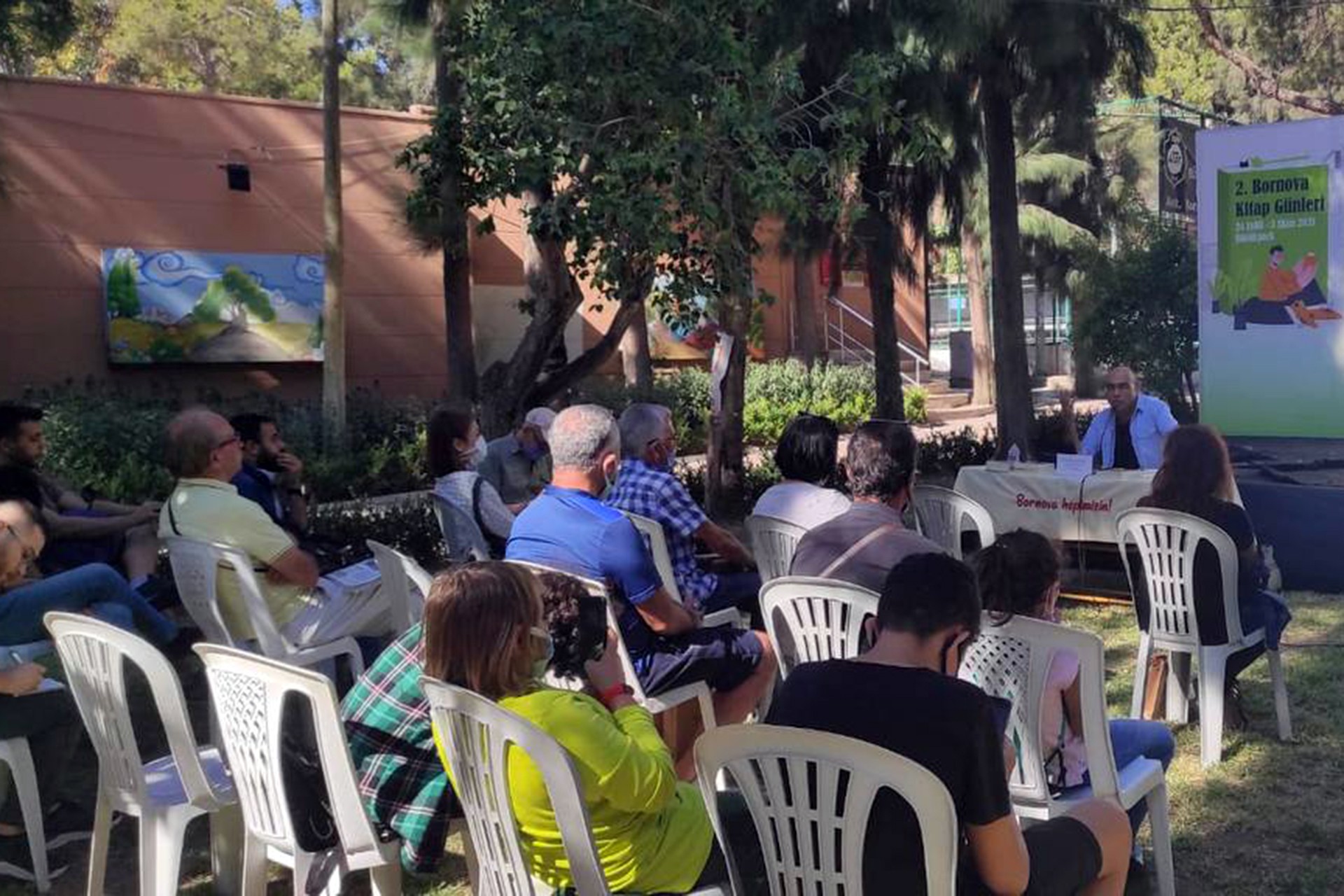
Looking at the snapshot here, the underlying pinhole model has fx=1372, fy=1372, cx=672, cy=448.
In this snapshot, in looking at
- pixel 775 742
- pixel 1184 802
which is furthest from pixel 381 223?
pixel 775 742

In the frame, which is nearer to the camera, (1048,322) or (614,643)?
(614,643)

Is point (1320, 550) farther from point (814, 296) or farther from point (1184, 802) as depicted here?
point (814, 296)

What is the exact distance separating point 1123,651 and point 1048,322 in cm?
3222

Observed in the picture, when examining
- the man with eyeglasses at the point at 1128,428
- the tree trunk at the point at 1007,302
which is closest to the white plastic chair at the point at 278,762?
the man with eyeglasses at the point at 1128,428

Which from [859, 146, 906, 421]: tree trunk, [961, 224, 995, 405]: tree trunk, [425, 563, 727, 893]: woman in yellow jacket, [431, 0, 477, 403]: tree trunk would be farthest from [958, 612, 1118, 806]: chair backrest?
[961, 224, 995, 405]: tree trunk

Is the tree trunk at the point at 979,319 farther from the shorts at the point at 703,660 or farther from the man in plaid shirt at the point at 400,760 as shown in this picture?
the man in plaid shirt at the point at 400,760

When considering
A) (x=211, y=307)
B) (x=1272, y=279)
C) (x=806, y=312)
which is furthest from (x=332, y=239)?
(x=806, y=312)

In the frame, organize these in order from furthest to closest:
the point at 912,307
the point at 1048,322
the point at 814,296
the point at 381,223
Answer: the point at 1048,322 < the point at 912,307 < the point at 814,296 < the point at 381,223

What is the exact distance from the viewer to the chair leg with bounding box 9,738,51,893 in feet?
12.8

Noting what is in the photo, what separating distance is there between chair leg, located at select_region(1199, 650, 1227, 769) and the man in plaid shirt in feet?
9.62

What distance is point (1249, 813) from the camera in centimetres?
437

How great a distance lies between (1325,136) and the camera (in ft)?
37.3

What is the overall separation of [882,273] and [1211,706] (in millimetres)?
7774

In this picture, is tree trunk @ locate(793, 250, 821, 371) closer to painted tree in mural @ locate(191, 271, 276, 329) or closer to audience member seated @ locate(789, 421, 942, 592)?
painted tree in mural @ locate(191, 271, 276, 329)
